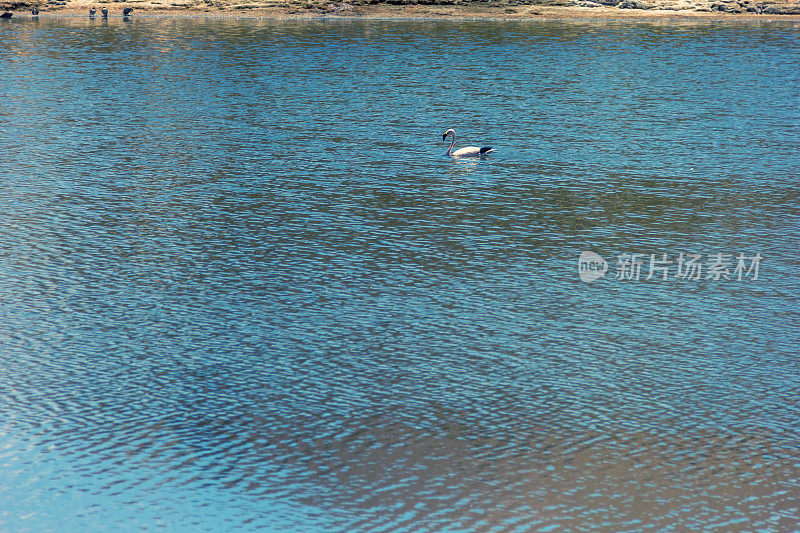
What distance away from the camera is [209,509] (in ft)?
50.1

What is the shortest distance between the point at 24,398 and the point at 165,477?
15.1 ft

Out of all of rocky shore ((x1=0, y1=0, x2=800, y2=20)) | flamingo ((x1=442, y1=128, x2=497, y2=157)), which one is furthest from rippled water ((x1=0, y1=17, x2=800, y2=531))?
rocky shore ((x1=0, y1=0, x2=800, y2=20))

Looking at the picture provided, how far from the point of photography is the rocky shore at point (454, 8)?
9406cm

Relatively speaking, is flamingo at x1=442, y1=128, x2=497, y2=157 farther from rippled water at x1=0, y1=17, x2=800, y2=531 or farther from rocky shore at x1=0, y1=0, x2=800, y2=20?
rocky shore at x1=0, y1=0, x2=800, y2=20

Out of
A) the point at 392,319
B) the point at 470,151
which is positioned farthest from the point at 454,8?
the point at 392,319

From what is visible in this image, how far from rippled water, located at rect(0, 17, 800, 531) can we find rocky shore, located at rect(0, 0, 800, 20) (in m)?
46.3

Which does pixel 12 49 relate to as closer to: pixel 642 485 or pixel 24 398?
pixel 24 398

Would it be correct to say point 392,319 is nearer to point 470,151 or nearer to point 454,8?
point 470,151

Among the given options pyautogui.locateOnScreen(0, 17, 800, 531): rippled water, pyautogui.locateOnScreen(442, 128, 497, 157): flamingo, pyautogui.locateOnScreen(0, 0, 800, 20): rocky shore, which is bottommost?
pyautogui.locateOnScreen(0, 17, 800, 531): rippled water

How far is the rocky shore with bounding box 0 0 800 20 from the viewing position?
309 ft

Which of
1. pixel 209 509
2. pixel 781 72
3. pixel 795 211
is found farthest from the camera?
pixel 781 72

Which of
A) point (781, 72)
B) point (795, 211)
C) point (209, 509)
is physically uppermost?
point (781, 72)

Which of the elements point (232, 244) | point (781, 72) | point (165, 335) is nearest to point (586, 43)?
point (781, 72)

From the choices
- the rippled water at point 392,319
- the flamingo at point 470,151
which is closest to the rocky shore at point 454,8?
the rippled water at point 392,319
